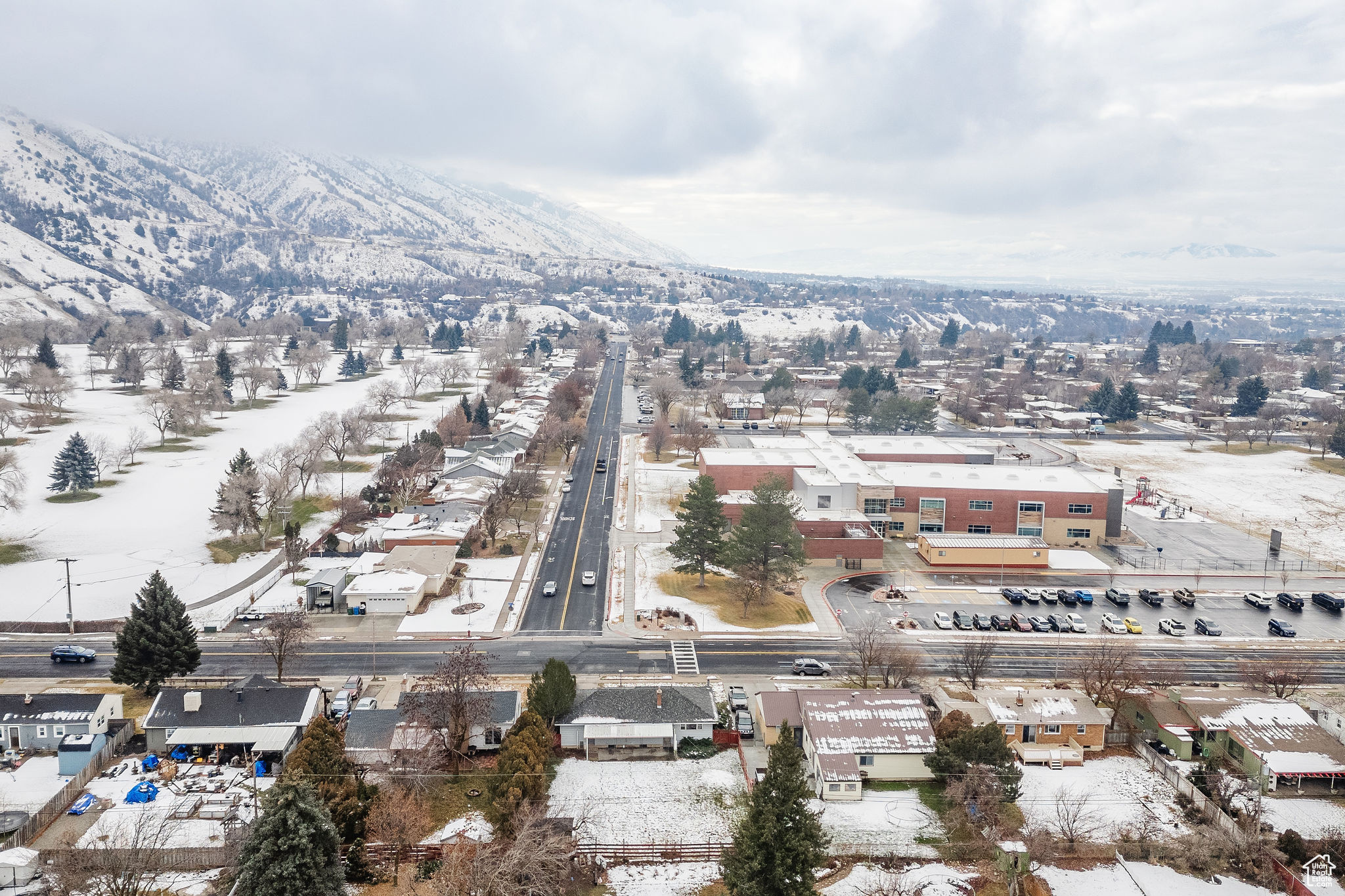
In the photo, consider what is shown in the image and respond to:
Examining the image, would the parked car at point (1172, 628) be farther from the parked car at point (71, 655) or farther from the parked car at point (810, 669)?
the parked car at point (71, 655)

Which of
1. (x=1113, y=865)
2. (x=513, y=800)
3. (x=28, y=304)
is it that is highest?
(x=28, y=304)

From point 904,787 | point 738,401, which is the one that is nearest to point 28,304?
point 738,401

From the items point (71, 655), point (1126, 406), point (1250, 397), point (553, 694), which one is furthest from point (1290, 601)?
point (1250, 397)

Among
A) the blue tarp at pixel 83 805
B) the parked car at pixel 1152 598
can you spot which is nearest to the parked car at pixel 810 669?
the parked car at pixel 1152 598

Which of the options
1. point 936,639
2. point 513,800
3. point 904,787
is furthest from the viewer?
point 936,639

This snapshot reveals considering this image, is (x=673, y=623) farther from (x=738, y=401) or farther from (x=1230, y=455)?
(x=1230, y=455)

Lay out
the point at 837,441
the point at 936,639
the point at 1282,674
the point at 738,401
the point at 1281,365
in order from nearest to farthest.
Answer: the point at 1282,674
the point at 936,639
the point at 837,441
the point at 738,401
the point at 1281,365

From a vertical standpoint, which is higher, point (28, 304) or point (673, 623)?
point (28, 304)

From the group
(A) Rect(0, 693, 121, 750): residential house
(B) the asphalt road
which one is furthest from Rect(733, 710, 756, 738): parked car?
(A) Rect(0, 693, 121, 750): residential house
